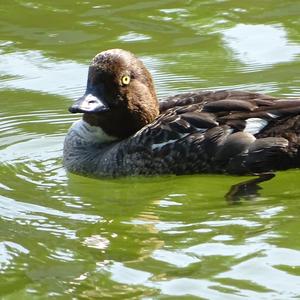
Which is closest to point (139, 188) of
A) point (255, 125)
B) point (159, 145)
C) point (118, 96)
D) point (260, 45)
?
point (159, 145)

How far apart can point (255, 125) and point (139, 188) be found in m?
0.99

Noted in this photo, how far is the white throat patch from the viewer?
32.4 ft

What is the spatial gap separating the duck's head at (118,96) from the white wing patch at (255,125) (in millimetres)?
1043

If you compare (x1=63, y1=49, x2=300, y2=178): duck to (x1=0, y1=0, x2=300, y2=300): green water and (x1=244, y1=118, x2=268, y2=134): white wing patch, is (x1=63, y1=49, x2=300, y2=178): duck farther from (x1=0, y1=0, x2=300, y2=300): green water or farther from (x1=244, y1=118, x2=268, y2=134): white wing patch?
(x1=0, y1=0, x2=300, y2=300): green water

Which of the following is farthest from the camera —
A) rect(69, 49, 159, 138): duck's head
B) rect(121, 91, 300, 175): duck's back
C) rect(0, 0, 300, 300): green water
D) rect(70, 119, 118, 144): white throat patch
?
rect(70, 119, 118, 144): white throat patch

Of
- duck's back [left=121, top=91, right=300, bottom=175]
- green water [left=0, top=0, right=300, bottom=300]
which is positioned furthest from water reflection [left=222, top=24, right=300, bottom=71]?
duck's back [left=121, top=91, right=300, bottom=175]

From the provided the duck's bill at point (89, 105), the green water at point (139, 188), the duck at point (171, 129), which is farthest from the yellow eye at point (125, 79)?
the green water at point (139, 188)

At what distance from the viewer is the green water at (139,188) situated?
274 inches

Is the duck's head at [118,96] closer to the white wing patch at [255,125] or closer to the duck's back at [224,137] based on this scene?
the duck's back at [224,137]

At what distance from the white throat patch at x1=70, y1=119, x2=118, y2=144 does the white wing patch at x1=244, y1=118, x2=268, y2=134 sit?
4.41 ft

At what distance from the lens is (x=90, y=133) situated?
995 cm

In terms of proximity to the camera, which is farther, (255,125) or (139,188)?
(139,188)

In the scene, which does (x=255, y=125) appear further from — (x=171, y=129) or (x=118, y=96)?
(x=118, y=96)

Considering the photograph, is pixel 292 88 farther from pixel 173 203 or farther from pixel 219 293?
pixel 219 293
